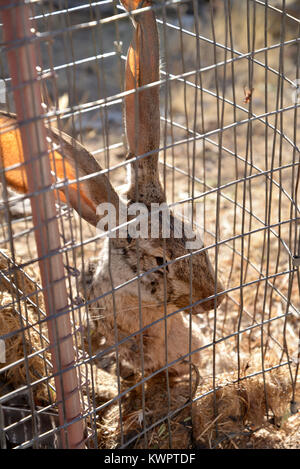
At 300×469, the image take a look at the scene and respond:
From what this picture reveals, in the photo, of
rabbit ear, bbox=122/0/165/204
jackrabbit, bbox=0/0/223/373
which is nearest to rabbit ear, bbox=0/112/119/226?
jackrabbit, bbox=0/0/223/373

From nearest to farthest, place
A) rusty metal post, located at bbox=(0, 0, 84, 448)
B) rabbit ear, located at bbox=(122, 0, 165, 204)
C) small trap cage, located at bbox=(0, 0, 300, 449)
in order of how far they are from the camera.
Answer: rusty metal post, located at bbox=(0, 0, 84, 448)
small trap cage, located at bbox=(0, 0, 300, 449)
rabbit ear, located at bbox=(122, 0, 165, 204)

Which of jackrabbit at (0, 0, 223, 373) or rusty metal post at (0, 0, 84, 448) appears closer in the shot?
rusty metal post at (0, 0, 84, 448)

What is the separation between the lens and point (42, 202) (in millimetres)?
1685

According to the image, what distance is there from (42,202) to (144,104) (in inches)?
31.8

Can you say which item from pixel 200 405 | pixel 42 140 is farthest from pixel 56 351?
pixel 200 405

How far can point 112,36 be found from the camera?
707 cm

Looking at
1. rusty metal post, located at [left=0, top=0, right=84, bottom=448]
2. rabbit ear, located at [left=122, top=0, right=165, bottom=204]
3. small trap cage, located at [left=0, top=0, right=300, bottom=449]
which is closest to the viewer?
rusty metal post, located at [left=0, top=0, right=84, bottom=448]

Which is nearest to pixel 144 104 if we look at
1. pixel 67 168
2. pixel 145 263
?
pixel 67 168

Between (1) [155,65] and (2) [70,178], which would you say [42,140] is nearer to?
(2) [70,178]

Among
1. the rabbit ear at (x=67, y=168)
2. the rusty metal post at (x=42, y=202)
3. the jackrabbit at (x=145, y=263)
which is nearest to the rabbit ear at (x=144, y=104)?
the jackrabbit at (x=145, y=263)

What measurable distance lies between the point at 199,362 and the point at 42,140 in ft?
5.33

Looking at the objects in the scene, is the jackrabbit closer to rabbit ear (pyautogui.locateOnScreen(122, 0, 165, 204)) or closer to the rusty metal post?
rabbit ear (pyautogui.locateOnScreen(122, 0, 165, 204))

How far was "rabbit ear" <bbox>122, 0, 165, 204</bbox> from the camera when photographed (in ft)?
6.78

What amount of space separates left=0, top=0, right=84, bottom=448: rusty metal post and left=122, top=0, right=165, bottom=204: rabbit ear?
312 mm
